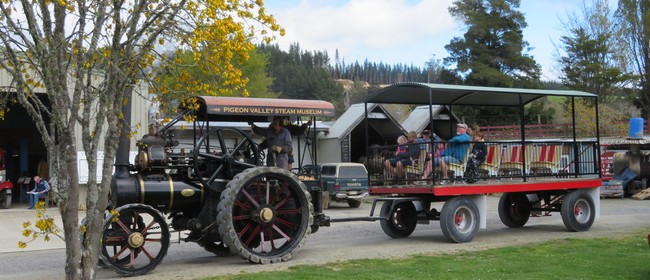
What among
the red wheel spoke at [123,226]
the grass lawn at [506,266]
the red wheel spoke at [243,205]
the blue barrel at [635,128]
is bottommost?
the grass lawn at [506,266]

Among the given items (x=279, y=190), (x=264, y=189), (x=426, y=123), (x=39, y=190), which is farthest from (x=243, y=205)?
(x=426, y=123)

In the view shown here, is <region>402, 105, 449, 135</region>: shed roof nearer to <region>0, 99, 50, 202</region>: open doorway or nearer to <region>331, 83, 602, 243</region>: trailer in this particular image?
<region>0, 99, 50, 202</region>: open doorway

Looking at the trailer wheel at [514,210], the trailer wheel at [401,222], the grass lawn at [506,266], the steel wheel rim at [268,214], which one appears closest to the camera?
the grass lawn at [506,266]

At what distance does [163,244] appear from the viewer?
9898mm

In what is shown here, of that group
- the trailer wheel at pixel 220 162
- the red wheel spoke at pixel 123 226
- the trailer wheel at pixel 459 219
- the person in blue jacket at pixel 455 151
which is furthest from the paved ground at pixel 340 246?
the person in blue jacket at pixel 455 151

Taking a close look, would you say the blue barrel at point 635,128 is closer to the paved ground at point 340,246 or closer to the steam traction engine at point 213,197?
the paved ground at point 340,246

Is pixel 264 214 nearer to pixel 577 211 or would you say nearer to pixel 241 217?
pixel 241 217

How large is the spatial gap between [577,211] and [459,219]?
3.13 m

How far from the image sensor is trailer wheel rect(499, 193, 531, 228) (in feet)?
49.2

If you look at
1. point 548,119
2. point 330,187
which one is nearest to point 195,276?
point 330,187

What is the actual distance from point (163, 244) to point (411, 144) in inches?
195

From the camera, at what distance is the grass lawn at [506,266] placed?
339 inches

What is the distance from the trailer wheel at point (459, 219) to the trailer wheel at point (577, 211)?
2.42 meters

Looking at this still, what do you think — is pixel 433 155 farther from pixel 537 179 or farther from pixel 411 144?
pixel 537 179
